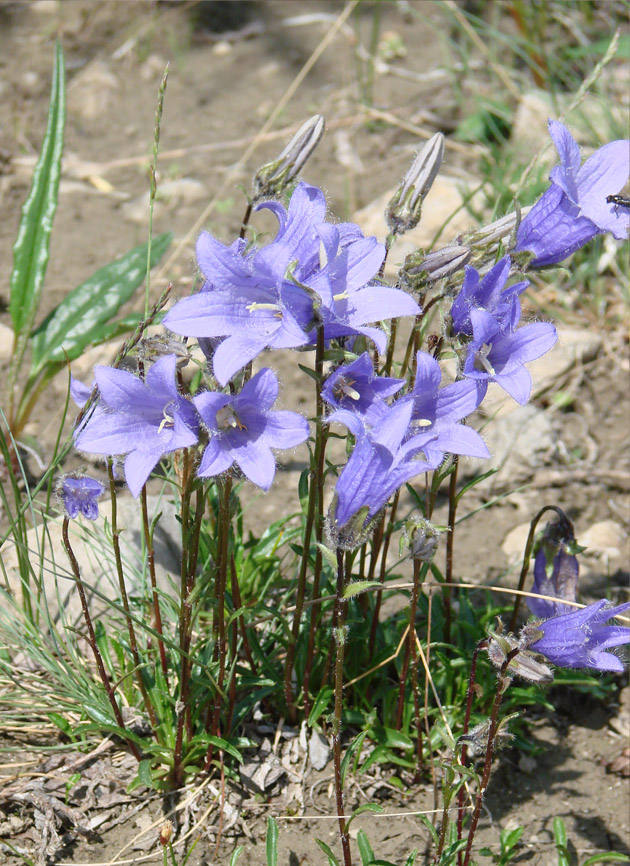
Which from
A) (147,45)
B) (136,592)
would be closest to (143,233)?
(147,45)

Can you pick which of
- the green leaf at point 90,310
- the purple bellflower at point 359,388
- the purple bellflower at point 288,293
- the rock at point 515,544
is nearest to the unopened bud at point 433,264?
the purple bellflower at point 288,293

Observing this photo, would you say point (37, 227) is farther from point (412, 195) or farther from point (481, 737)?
point (481, 737)

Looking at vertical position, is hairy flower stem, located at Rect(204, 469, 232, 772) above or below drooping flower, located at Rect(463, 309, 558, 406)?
below

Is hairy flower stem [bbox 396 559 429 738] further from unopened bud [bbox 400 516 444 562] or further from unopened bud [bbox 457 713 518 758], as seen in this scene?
unopened bud [bbox 457 713 518 758]

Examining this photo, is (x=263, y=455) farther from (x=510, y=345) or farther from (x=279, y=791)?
(x=279, y=791)

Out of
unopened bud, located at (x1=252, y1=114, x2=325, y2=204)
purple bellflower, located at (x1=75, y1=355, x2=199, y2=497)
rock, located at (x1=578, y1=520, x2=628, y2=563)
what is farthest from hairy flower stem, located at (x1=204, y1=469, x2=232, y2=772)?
rock, located at (x1=578, y1=520, x2=628, y2=563)

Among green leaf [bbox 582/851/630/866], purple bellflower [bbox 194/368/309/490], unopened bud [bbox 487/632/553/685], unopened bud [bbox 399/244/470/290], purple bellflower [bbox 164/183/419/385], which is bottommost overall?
green leaf [bbox 582/851/630/866]
